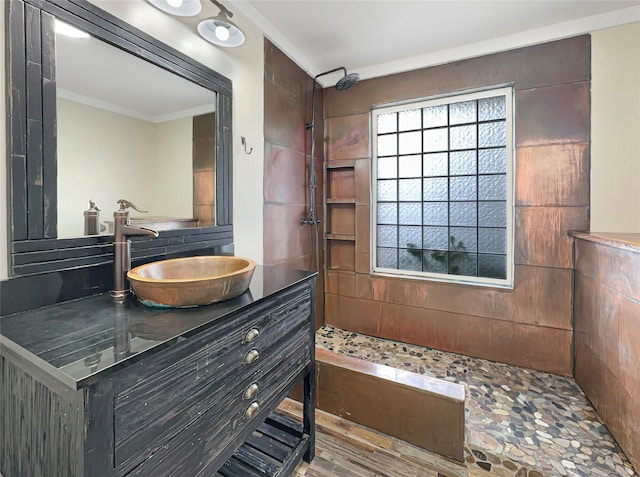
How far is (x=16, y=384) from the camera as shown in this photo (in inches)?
29.9

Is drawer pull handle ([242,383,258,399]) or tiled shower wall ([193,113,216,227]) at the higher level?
tiled shower wall ([193,113,216,227])

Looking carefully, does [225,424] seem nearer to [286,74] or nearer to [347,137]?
[286,74]

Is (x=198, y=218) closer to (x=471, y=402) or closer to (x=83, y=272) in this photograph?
(x=83, y=272)

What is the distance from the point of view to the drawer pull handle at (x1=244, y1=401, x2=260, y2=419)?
3.42ft

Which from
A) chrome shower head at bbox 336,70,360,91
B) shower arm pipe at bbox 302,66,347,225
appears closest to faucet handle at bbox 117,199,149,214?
shower arm pipe at bbox 302,66,347,225

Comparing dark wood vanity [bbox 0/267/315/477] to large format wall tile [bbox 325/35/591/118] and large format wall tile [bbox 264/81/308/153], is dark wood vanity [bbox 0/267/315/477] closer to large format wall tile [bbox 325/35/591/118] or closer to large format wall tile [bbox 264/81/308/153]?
large format wall tile [bbox 264/81/308/153]

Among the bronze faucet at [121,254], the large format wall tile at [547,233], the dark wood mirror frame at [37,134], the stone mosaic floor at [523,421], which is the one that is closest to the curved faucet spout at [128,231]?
the bronze faucet at [121,254]

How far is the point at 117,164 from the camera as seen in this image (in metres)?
1.23

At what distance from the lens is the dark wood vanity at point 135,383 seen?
→ 2.04ft

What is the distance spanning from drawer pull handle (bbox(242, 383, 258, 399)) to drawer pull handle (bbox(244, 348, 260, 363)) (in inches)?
3.7

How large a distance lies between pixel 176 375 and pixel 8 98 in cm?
100

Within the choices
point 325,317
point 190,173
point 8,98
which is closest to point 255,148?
point 190,173

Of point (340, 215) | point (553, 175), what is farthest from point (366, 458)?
point (553, 175)

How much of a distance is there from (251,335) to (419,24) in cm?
229
